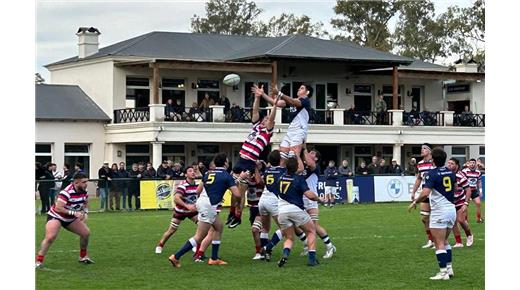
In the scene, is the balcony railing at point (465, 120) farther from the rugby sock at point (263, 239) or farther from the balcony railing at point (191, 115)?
the rugby sock at point (263, 239)

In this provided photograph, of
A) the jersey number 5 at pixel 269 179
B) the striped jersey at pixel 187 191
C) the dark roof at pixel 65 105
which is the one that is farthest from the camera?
the dark roof at pixel 65 105

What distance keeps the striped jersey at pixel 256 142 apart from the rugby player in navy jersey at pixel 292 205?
6.00 ft

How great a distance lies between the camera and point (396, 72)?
58781 millimetres

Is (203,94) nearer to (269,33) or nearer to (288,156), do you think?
(269,33)

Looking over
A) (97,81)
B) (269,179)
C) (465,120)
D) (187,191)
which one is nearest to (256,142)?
(269,179)

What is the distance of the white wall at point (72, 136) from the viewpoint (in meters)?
52.2

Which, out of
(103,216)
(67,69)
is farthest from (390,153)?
(103,216)

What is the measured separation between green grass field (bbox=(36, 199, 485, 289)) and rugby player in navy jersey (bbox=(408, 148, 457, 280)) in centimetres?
36

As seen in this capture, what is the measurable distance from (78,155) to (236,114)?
27.1 feet

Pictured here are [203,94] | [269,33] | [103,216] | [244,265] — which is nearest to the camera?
[244,265]

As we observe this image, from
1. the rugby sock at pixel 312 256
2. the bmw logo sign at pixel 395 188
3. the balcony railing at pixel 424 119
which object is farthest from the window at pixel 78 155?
the rugby sock at pixel 312 256

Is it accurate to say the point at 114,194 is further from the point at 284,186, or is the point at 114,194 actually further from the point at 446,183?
the point at 446,183

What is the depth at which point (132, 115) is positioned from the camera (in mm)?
53469
